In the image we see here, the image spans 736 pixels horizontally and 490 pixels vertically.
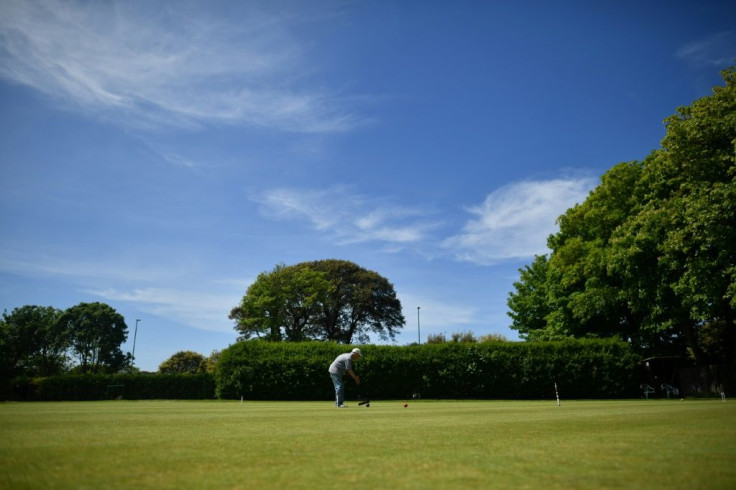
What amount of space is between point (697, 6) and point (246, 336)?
54043mm

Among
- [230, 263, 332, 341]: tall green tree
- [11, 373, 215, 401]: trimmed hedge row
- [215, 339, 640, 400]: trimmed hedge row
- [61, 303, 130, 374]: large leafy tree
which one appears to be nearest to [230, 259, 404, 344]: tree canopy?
[230, 263, 332, 341]: tall green tree

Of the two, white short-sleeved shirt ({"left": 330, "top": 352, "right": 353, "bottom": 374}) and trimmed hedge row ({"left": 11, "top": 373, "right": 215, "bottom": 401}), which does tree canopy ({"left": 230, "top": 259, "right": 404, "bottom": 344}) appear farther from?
white short-sleeved shirt ({"left": 330, "top": 352, "right": 353, "bottom": 374})

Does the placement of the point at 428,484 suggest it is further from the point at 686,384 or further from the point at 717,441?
the point at 686,384

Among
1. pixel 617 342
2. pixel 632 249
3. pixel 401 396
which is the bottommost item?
pixel 401 396

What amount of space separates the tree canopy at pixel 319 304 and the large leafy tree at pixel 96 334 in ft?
114

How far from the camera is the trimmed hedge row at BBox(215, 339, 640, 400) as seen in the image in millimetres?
29969

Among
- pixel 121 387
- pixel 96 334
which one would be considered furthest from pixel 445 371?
pixel 96 334

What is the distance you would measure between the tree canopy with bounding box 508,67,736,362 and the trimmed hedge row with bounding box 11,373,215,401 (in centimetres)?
3013

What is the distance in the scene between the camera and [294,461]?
394 cm

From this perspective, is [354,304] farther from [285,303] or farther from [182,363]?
[182,363]

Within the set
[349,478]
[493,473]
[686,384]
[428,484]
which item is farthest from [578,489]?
[686,384]

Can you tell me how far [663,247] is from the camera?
24.7 metres

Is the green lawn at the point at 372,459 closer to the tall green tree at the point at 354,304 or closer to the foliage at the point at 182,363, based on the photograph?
the tall green tree at the point at 354,304

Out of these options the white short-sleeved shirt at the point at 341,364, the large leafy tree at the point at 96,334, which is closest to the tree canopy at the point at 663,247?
the white short-sleeved shirt at the point at 341,364
